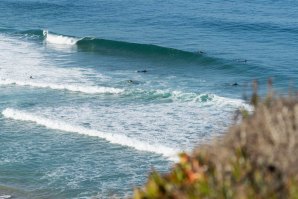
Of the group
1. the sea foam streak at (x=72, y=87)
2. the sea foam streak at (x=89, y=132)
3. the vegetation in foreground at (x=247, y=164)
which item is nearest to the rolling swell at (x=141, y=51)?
the sea foam streak at (x=72, y=87)

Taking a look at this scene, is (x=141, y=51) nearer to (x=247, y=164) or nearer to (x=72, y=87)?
(x=72, y=87)

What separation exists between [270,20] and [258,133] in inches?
2068

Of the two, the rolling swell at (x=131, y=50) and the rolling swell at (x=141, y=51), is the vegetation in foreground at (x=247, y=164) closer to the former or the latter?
the rolling swell at (x=141, y=51)

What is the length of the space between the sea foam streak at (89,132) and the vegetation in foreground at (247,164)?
15676 mm

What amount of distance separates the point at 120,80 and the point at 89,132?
1125 cm

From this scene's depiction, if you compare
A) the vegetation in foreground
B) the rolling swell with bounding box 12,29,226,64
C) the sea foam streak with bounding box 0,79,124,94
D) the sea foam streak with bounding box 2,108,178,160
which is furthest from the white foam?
the vegetation in foreground

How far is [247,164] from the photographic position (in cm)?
668

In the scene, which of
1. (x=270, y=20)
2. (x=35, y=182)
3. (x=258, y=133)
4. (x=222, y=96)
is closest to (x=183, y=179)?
(x=258, y=133)

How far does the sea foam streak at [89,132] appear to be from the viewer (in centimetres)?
2488

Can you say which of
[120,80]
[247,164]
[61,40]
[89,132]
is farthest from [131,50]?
[247,164]

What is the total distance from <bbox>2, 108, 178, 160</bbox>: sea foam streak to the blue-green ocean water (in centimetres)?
5

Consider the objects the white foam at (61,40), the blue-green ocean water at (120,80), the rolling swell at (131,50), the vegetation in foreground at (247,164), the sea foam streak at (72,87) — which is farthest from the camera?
the white foam at (61,40)

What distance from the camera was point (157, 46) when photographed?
49.5m

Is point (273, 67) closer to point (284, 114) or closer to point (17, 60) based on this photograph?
point (17, 60)
